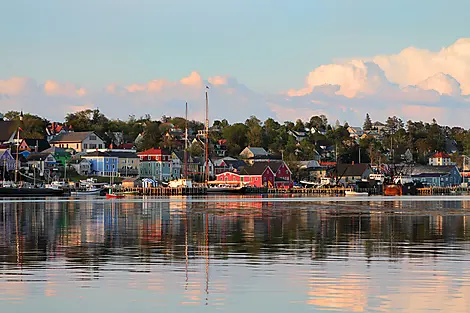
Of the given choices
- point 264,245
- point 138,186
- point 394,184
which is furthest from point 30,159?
point 264,245

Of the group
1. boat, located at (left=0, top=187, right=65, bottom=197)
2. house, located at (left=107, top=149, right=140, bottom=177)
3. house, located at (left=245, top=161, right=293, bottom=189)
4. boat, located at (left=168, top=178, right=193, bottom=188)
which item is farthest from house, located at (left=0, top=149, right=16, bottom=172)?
house, located at (left=245, top=161, right=293, bottom=189)

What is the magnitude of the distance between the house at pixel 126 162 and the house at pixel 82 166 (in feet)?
18.5

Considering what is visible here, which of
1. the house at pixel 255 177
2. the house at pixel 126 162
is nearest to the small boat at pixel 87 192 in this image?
the house at pixel 255 177

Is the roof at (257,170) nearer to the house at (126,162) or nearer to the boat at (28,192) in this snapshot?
the house at (126,162)

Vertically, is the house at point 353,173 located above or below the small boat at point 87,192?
above

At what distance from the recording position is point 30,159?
185250mm

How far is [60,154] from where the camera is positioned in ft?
626

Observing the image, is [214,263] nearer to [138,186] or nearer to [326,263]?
[326,263]

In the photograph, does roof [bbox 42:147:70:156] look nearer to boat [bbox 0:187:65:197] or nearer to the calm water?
boat [bbox 0:187:65:197]

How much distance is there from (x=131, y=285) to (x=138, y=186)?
143m

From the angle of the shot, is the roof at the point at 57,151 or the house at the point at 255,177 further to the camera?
the roof at the point at 57,151

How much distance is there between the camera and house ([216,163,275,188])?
579ft

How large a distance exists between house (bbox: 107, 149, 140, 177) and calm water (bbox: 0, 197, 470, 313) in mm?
146911

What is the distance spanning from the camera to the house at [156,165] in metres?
196
